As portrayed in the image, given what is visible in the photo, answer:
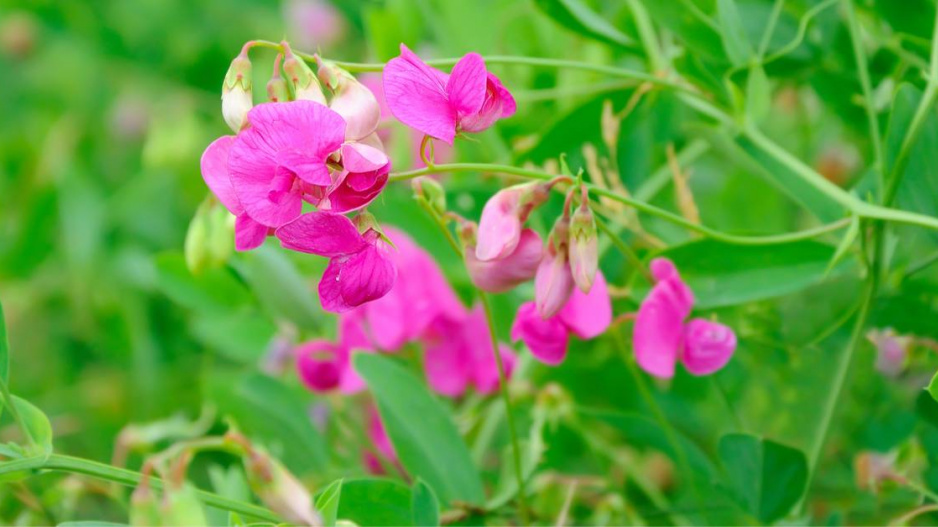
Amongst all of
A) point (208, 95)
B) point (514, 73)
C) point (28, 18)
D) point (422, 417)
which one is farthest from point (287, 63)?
point (28, 18)

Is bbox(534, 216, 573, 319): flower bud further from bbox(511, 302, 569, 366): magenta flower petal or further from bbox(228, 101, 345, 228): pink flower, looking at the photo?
bbox(228, 101, 345, 228): pink flower

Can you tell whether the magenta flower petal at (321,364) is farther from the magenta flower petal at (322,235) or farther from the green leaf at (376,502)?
the magenta flower petal at (322,235)

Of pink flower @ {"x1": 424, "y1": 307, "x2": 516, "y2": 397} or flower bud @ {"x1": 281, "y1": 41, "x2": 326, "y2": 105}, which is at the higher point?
flower bud @ {"x1": 281, "y1": 41, "x2": 326, "y2": 105}

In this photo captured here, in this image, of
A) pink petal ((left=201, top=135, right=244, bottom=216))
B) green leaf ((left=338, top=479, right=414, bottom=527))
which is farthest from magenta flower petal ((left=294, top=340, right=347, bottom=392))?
pink petal ((left=201, top=135, right=244, bottom=216))

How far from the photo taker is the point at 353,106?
544 millimetres

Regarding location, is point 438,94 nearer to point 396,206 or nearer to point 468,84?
point 468,84

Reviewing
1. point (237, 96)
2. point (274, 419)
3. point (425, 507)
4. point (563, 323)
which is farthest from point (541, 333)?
point (274, 419)

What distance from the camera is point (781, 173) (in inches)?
29.8

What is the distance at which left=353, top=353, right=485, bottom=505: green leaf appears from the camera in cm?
75

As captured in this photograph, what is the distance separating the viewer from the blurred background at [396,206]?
78 cm

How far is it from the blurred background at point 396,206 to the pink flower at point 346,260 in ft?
0.83

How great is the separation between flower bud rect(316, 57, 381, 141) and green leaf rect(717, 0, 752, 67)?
0.27 metres

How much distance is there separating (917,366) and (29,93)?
1718 millimetres

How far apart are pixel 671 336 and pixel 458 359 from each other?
0.98 ft
